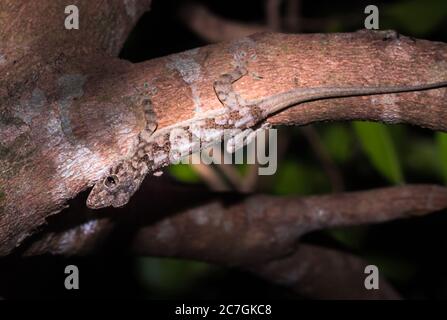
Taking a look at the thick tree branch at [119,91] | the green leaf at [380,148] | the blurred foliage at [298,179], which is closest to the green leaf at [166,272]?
the blurred foliage at [298,179]

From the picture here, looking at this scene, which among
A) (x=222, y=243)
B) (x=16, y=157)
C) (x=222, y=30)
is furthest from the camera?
(x=222, y=30)

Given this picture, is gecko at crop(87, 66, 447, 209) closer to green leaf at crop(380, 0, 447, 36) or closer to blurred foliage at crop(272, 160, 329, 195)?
blurred foliage at crop(272, 160, 329, 195)

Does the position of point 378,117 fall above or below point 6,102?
below

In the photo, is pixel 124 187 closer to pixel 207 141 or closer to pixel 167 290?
pixel 207 141

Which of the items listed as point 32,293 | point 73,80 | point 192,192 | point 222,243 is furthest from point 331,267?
point 73,80

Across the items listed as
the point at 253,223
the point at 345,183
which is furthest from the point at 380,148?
the point at 345,183

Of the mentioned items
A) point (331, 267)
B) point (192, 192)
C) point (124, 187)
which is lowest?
point (331, 267)

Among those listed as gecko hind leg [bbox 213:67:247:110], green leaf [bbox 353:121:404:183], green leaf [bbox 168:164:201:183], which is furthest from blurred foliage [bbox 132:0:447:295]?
gecko hind leg [bbox 213:67:247:110]

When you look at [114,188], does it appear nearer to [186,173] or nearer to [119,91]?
[119,91]
